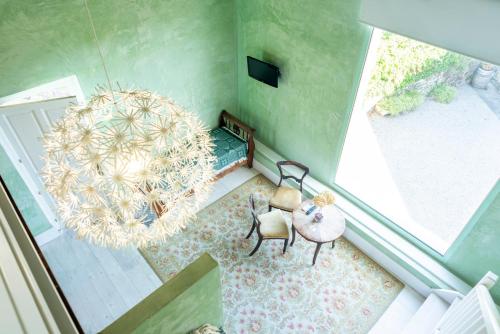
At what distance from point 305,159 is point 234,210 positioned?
1326 mm

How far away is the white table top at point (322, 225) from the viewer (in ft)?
13.9

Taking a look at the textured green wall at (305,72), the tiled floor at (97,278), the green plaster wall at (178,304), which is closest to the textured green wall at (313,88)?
the textured green wall at (305,72)

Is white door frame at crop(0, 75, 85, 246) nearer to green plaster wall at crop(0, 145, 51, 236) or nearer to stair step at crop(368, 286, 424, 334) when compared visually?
green plaster wall at crop(0, 145, 51, 236)

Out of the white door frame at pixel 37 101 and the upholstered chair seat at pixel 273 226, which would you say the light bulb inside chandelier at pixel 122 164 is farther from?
the upholstered chair seat at pixel 273 226

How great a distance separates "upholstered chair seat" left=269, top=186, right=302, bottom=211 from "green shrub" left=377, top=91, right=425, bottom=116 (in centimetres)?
214

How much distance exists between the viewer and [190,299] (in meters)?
2.57

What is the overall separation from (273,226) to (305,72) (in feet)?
6.65

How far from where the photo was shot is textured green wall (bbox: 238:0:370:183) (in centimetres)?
387

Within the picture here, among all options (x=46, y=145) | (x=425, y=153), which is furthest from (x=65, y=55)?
(x=425, y=153)

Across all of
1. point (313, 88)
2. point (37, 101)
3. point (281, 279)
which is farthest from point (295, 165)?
point (37, 101)

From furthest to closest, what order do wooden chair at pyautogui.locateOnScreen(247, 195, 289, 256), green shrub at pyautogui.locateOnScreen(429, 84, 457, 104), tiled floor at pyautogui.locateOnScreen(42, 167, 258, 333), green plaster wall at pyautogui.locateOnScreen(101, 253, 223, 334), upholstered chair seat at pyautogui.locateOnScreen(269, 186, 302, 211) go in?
1. upholstered chair seat at pyautogui.locateOnScreen(269, 186, 302, 211)
2. green shrub at pyautogui.locateOnScreen(429, 84, 457, 104)
3. wooden chair at pyautogui.locateOnScreen(247, 195, 289, 256)
4. tiled floor at pyautogui.locateOnScreen(42, 167, 258, 333)
5. green plaster wall at pyautogui.locateOnScreen(101, 253, 223, 334)

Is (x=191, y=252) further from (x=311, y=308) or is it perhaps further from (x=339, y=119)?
(x=339, y=119)

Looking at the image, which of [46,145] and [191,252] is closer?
[46,145]

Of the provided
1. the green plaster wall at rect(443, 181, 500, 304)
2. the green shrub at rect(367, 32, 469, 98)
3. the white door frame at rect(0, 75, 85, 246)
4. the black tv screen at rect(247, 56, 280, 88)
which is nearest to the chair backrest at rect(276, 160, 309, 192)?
the black tv screen at rect(247, 56, 280, 88)
